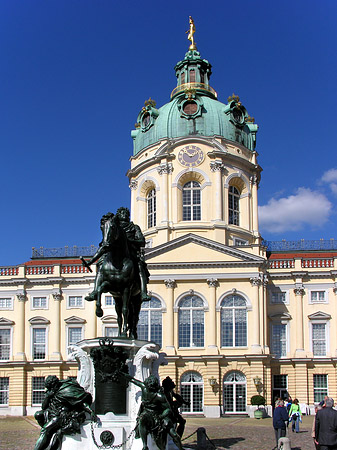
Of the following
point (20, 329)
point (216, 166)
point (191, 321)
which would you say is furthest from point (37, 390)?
point (216, 166)

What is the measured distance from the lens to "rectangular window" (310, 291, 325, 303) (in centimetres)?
5219

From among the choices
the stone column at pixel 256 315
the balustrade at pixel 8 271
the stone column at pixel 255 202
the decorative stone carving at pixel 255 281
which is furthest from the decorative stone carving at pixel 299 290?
the balustrade at pixel 8 271

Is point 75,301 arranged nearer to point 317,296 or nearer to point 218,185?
point 218,185

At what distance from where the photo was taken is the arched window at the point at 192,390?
47031mm

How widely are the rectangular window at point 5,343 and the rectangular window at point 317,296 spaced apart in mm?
25021

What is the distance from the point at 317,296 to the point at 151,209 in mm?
16121

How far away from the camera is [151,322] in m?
49.2

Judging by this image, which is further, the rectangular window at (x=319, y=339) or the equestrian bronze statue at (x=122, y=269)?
the rectangular window at (x=319, y=339)

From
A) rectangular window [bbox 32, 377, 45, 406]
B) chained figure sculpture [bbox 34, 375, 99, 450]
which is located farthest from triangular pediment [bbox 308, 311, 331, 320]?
chained figure sculpture [bbox 34, 375, 99, 450]

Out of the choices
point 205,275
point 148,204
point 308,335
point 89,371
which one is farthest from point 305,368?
point 89,371

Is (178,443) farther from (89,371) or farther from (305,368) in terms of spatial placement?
(305,368)

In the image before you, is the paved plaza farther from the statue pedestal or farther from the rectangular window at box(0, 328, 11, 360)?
the rectangular window at box(0, 328, 11, 360)

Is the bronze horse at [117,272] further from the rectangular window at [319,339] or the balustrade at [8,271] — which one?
the balustrade at [8,271]

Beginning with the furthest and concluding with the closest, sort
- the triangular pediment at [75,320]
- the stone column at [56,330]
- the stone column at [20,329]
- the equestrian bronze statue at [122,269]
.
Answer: the triangular pediment at [75,320] → the stone column at [20,329] → the stone column at [56,330] → the equestrian bronze statue at [122,269]
